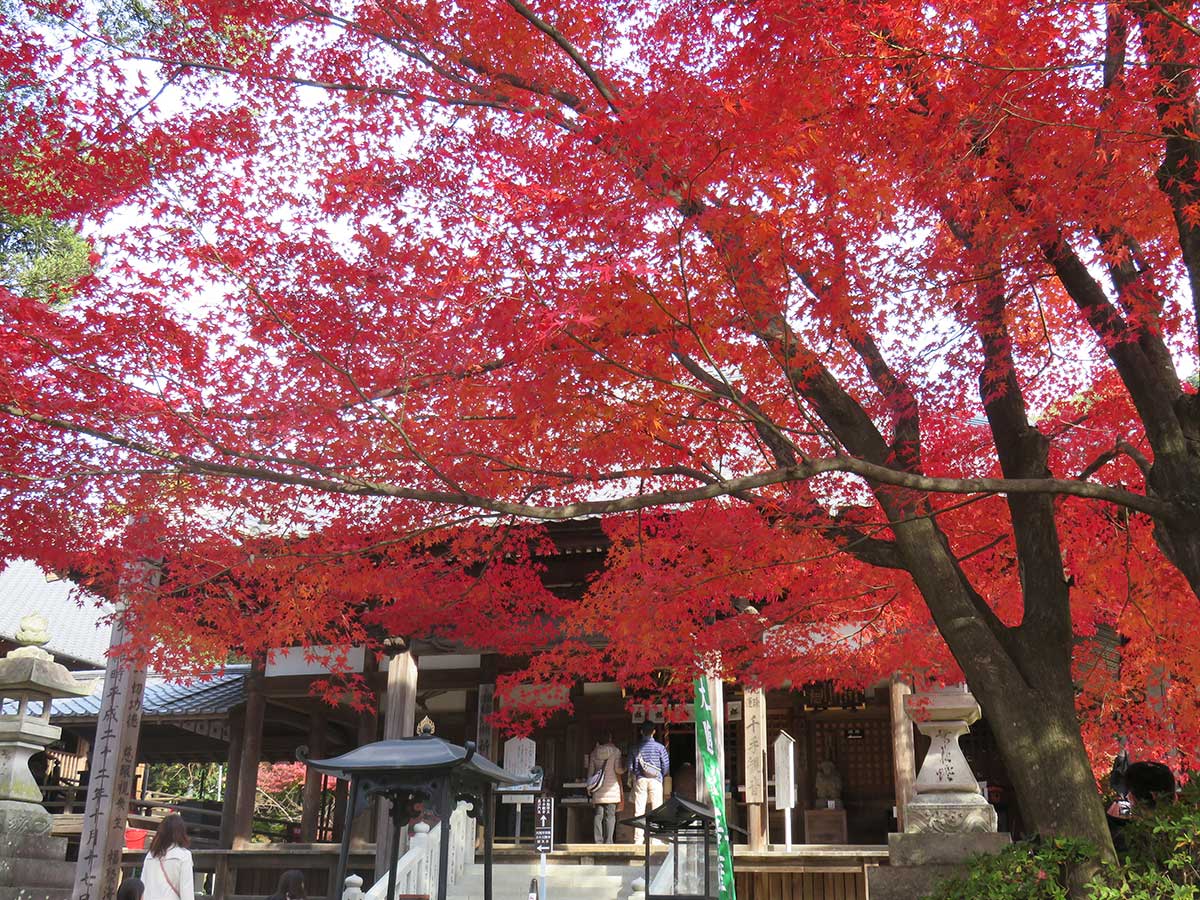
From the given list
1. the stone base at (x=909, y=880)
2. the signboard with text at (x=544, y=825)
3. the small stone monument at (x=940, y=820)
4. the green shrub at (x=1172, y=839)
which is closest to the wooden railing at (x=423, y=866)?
the signboard with text at (x=544, y=825)

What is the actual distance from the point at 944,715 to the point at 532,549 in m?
7.15

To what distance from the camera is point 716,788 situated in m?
11.0

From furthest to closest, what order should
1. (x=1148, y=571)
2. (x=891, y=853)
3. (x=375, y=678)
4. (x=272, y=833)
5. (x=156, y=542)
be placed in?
1. (x=272, y=833)
2. (x=375, y=678)
3. (x=156, y=542)
4. (x=1148, y=571)
5. (x=891, y=853)

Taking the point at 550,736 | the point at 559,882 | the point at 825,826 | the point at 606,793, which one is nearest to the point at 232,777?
the point at 550,736

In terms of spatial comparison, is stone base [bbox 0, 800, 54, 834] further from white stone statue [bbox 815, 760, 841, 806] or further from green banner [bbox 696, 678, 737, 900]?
white stone statue [bbox 815, 760, 841, 806]

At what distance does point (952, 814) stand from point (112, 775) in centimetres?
1109

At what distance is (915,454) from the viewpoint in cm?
803

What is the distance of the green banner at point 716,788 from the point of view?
35.0ft

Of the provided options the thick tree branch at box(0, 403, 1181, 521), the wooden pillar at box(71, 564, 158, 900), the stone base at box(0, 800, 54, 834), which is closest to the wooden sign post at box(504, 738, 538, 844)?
the wooden pillar at box(71, 564, 158, 900)

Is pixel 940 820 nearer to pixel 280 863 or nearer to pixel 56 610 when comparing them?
pixel 280 863

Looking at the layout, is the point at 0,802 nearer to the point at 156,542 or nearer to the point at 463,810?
the point at 156,542

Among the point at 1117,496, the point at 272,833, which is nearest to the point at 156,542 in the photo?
the point at 1117,496

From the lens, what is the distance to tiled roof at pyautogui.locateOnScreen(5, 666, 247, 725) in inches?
731

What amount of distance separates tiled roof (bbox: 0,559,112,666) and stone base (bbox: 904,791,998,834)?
18704 mm
